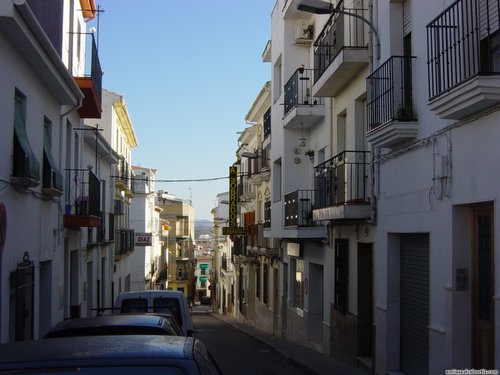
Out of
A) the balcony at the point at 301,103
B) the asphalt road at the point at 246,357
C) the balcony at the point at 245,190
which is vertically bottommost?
the asphalt road at the point at 246,357

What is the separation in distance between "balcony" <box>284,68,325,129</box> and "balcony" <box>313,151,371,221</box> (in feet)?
8.52

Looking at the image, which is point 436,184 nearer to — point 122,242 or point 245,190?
point 122,242

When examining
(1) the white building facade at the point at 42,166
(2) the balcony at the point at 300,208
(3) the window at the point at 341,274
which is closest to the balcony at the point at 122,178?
(1) the white building facade at the point at 42,166

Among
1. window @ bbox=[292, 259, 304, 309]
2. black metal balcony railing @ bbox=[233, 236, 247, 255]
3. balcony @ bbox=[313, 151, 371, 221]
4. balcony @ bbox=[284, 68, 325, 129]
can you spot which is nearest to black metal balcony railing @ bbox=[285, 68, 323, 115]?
balcony @ bbox=[284, 68, 325, 129]

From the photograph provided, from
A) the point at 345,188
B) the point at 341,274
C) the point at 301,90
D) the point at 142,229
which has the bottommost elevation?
the point at 341,274

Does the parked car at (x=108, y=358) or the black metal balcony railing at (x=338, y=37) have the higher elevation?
the black metal balcony railing at (x=338, y=37)

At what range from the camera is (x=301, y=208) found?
18.6 m

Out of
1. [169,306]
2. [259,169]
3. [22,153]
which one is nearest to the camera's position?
[22,153]

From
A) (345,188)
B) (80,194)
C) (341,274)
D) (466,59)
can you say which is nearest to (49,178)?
(80,194)

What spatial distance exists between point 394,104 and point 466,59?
2747mm

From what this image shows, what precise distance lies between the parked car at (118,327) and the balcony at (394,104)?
558cm

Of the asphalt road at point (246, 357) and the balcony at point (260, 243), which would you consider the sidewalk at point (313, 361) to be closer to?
the asphalt road at point (246, 357)

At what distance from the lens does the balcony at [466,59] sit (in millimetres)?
7668

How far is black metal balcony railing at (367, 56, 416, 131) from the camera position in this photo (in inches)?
434
